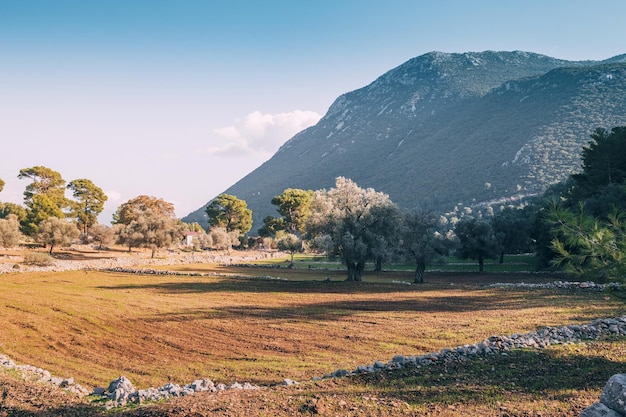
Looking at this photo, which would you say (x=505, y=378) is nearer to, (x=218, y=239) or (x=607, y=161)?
(x=607, y=161)

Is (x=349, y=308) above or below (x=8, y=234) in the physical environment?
below

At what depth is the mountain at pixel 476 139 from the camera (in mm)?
107938

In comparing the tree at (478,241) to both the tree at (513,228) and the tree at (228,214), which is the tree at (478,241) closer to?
the tree at (513,228)

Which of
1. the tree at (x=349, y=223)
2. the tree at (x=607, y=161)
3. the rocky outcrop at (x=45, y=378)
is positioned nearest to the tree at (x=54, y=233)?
the tree at (x=349, y=223)

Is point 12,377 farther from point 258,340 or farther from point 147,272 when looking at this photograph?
point 147,272

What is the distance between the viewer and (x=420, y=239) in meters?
49.4

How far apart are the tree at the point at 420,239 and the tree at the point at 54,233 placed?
201ft

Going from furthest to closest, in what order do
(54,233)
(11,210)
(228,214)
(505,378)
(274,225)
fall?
(228,214) → (274,225) → (11,210) → (54,233) → (505,378)

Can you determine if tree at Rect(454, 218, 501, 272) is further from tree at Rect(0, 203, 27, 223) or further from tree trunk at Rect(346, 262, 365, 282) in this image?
tree at Rect(0, 203, 27, 223)

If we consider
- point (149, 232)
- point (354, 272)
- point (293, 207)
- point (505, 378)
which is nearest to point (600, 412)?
point (505, 378)

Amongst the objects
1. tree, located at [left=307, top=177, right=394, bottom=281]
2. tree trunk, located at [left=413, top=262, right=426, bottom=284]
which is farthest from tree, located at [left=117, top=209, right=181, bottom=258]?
tree trunk, located at [left=413, top=262, right=426, bottom=284]

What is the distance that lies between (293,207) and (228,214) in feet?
70.0

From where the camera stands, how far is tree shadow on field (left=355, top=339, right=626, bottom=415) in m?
9.86

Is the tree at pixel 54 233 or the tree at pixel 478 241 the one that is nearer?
the tree at pixel 478 241
